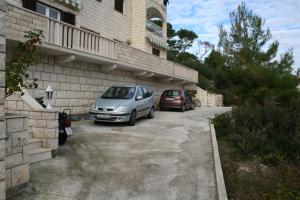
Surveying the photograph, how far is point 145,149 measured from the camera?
29.9ft

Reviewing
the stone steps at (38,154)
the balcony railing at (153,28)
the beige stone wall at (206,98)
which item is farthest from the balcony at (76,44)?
the beige stone wall at (206,98)

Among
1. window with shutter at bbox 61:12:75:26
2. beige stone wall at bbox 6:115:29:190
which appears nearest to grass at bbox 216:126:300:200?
beige stone wall at bbox 6:115:29:190

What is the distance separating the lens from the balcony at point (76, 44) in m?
10.6

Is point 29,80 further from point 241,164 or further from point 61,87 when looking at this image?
point 241,164

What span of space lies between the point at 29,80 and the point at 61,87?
185 centimetres

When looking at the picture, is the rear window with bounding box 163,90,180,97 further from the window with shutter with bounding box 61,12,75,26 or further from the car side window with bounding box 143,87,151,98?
the window with shutter with bounding box 61,12,75,26

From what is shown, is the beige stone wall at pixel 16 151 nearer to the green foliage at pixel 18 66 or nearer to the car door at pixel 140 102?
the green foliage at pixel 18 66

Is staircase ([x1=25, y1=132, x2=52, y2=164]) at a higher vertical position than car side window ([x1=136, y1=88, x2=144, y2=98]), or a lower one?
lower

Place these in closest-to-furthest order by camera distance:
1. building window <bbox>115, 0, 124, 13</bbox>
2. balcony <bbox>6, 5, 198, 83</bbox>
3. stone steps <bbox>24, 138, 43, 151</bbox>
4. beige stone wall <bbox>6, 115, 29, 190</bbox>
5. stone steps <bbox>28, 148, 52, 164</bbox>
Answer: beige stone wall <bbox>6, 115, 29, 190</bbox> < stone steps <bbox>28, 148, 52, 164</bbox> < stone steps <bbox>24, 138, 43, 151</bbox> < balcony <bbox>6, 5, 198, 83</bbox> < building window <bbox>115, 0, 124, 13</bbox>

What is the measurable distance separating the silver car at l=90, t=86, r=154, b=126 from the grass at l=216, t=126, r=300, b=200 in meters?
4.56

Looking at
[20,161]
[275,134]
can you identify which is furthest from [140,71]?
[20,161]

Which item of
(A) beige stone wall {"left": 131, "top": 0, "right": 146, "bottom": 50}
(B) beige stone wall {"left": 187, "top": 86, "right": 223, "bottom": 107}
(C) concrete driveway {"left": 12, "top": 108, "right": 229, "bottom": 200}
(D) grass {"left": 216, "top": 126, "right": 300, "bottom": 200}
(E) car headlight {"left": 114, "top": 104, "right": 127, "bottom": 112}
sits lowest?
(D) grass {"left": 216, "top": 126, "right": 300, "bottom": 200}

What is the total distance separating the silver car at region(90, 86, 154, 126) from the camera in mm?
12547

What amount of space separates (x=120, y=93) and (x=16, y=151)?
28.1 feet
